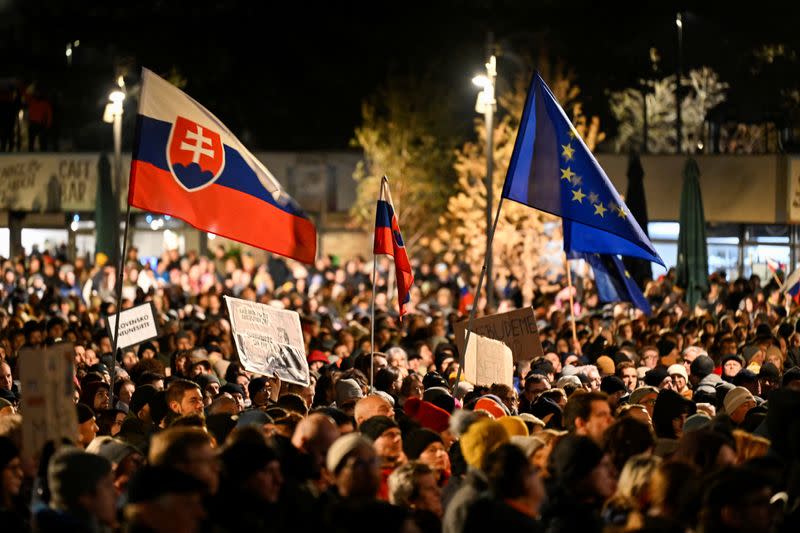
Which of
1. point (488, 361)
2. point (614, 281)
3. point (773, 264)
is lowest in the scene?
point (488, 361)

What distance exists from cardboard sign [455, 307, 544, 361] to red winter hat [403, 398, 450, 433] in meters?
3.95

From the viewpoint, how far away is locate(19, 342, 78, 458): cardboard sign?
760 centimetres

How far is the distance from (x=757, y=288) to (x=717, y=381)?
13491 millimetres

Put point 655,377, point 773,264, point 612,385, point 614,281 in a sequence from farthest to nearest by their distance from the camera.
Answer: point 773,264 < point 614,281 < point 655,377 < point 612,385

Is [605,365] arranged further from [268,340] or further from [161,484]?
[161,484]

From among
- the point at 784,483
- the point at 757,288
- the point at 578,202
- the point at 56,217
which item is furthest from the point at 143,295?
the point at 56,217

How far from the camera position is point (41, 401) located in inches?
299

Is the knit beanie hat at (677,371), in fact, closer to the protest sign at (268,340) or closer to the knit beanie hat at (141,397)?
the protest sign at (268,340)

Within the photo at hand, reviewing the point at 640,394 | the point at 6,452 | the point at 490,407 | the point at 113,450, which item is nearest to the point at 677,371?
the point at 640,394

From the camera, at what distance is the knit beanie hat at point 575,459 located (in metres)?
7.22

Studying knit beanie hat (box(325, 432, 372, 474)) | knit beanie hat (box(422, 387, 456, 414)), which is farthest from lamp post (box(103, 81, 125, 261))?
knit beanie hat (box(325, 432, 372, 474))

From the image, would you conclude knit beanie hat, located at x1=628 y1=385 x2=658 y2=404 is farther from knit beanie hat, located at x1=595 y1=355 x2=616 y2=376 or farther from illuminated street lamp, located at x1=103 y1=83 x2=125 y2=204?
illuminated street lamp, located at x1=103 y1=83 x2=125 y2=204

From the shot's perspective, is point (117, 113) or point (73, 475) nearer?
point (73, 475)

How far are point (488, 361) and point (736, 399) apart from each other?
307 cm
